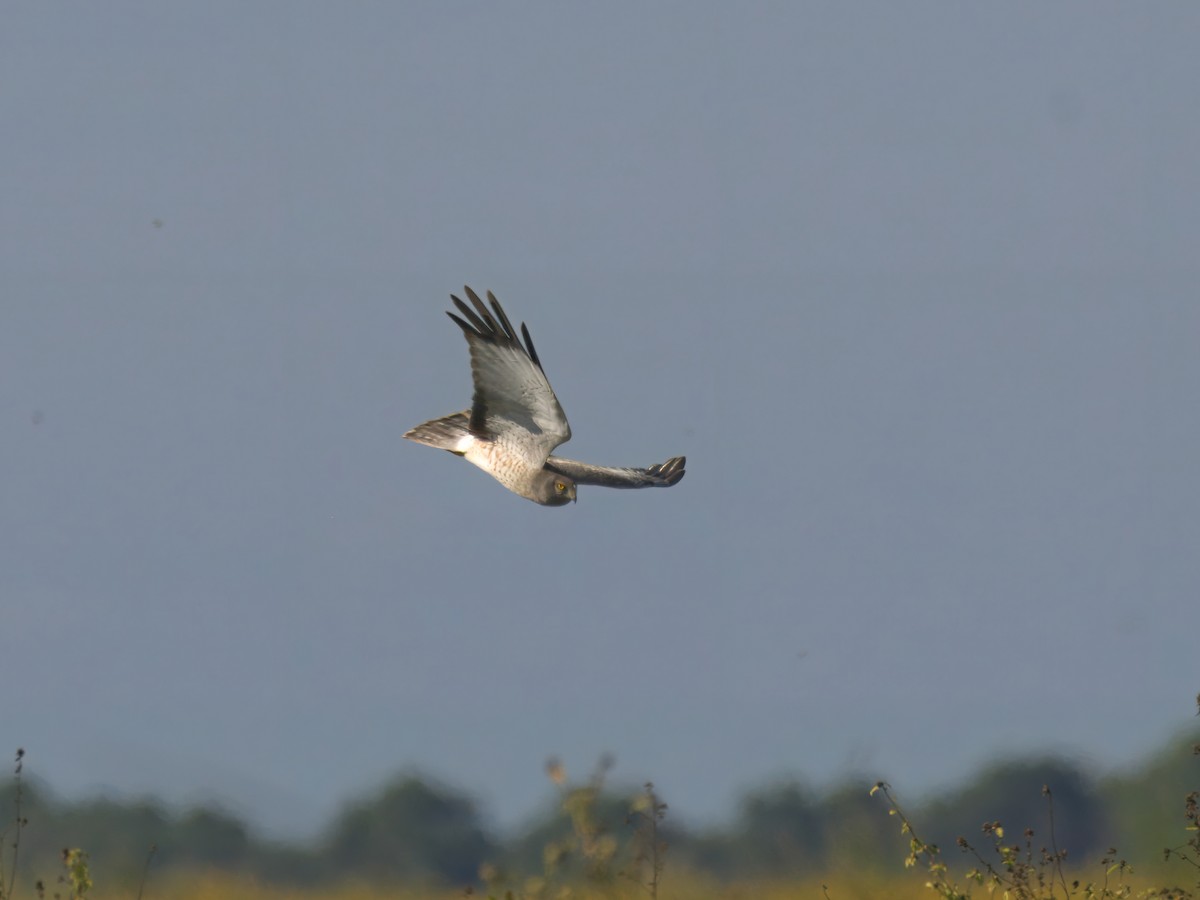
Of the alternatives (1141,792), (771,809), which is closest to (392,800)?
(771,809)

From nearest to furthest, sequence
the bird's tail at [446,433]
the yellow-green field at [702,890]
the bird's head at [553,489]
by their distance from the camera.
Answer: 1. the yellow-green field at [702,890]
2. the bird's head at [553,489]
3. the bird's tail at [446,433]

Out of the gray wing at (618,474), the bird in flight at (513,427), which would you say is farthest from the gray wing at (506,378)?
the gray wing at (618,474)

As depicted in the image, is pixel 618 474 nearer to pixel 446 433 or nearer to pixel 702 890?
pixel 446 433

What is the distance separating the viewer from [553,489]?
40.4 ft

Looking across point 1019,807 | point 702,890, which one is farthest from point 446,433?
point 1019,807

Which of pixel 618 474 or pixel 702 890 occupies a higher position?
pixel 618 474

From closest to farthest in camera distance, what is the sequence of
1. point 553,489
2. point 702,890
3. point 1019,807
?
point 702,890, point 553,489, point 1019,807

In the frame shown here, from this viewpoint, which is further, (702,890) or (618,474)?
(618,474)

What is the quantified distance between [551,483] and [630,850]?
4601 mm

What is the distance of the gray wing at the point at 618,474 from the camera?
12.5 metres

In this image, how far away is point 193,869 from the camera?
11.9m

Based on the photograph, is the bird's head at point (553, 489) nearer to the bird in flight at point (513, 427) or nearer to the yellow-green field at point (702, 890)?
the bird in flight at point (513, 427)

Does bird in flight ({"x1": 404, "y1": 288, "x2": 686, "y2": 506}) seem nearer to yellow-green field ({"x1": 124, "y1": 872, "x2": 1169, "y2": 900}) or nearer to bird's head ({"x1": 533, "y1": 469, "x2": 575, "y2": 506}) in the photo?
bird's head ({"x1": 533, "y1": 469, "x2": 575, "y2": 506})

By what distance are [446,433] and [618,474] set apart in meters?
1.34
